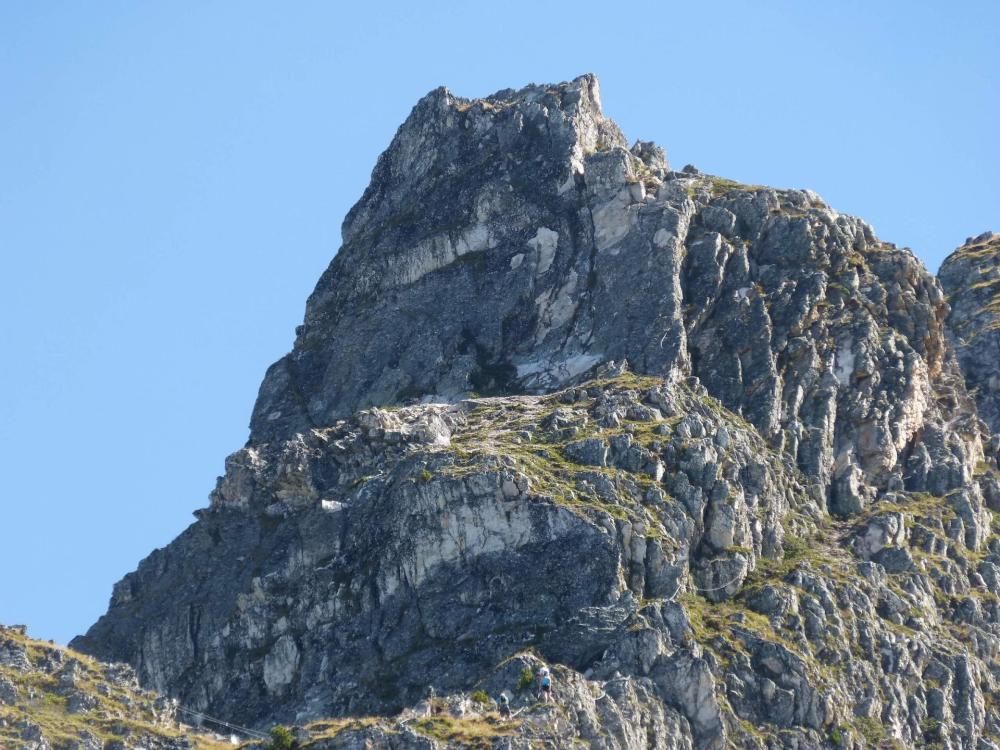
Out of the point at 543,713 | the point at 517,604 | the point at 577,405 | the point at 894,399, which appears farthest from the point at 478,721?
the point at 894,399

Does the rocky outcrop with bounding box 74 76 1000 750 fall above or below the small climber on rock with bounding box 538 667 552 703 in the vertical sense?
above

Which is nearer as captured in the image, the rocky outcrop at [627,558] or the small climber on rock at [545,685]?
the small climber on rock at [545,685]

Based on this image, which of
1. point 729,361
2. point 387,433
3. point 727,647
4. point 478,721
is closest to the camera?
point 478,721

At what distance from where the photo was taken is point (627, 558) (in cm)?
16750

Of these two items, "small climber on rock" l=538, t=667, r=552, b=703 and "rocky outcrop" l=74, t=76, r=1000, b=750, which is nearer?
"small climber on rock" l=538, t=667, r=552, b=703

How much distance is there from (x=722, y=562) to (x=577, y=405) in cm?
1872

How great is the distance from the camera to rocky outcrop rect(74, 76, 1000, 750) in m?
162

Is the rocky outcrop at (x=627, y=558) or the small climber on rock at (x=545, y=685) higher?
the rocky outcrop at (x=627, y=558)

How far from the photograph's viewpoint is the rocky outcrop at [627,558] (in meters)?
162

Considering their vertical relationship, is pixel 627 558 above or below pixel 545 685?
above

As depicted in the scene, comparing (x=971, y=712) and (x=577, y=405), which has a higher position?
(x=577, y=405)

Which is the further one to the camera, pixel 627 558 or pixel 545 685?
pixel 627 558

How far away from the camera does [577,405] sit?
186m

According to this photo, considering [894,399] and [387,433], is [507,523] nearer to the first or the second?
[387,433]
